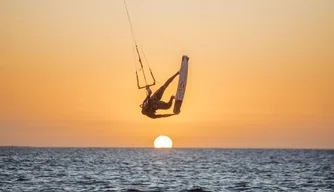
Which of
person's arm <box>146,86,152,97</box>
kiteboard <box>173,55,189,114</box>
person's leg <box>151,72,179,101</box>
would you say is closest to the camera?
person's leg <box>151,72,179,101</box>

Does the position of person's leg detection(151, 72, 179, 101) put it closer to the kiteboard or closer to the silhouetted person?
the silhouetted person

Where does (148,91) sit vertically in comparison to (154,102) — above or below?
above

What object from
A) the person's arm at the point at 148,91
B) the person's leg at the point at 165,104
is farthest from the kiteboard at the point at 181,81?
the person's arm at the point at 148,91

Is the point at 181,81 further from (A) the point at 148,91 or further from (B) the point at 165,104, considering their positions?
(A) the point at 148,91

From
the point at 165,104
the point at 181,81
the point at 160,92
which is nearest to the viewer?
the point at 160,92

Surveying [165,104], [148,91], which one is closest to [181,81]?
[165,104]

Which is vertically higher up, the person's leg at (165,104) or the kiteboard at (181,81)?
the kiteboard at (181,81)

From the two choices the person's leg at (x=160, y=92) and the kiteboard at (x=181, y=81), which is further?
the kiteboard at (x=181, y=81)

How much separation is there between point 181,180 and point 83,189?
14.7 meters

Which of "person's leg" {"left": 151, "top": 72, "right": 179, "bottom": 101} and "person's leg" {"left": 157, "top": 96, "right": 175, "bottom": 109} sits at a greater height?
"person's leg" {"left": 151, "top": 72, "right": 179, "bottom": 101}

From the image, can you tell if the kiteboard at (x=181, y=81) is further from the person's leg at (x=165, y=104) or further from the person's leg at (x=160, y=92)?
the person's leg at (x=160, y=92)

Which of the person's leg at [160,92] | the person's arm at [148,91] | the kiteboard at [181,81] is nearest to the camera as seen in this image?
the person's leg at [160,92]

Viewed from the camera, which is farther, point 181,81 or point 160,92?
point 181,81

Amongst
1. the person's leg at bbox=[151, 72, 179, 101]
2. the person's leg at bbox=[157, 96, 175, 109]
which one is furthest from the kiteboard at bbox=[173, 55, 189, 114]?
the person's leg at bbox=[151, 72, 179, 101]
